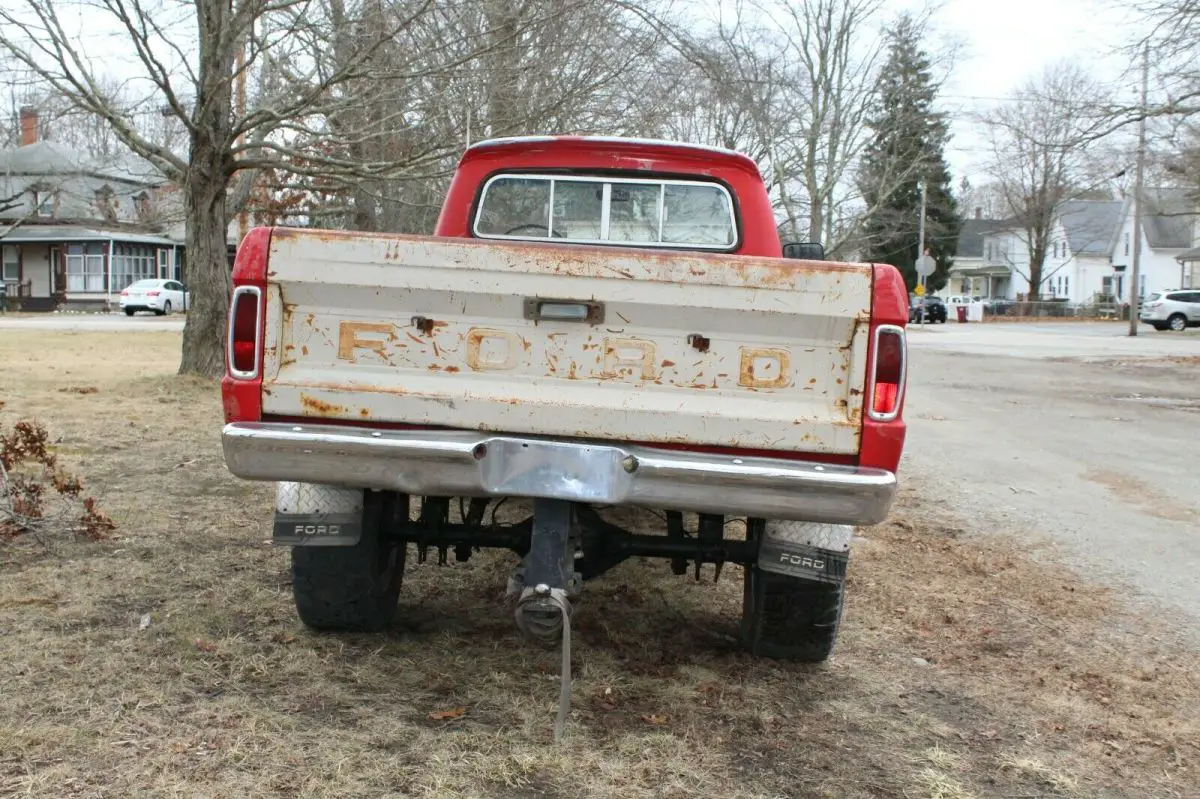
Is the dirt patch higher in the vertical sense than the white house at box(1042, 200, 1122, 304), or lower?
lower

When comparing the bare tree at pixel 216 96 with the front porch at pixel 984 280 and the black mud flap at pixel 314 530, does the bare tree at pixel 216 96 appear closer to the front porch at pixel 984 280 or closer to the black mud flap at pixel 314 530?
the black mud flap at pixel 314 530

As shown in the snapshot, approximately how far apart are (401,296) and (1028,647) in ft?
9.95

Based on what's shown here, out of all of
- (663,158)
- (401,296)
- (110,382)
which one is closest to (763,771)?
(401,296)

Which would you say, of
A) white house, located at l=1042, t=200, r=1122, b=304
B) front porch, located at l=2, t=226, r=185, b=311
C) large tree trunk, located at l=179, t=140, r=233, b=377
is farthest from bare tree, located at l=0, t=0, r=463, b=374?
white house, located at l=1042, t=200, r=1122, b=304

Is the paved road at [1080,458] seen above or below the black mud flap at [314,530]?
below

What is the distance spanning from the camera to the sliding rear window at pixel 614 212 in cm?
555

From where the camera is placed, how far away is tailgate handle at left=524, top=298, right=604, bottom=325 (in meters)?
3.60

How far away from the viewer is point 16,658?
405cm

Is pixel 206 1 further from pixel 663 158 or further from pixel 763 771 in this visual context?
pixel 763 771

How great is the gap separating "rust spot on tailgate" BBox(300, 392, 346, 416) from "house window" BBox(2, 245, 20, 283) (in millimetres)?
51449

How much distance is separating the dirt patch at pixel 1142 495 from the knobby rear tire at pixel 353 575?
18.1 feet

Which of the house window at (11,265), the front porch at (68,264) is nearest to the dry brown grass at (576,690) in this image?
the front porch at (68,264)

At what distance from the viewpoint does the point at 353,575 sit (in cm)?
422

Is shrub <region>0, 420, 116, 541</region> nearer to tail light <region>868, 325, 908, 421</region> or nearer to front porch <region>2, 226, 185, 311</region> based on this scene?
tail light <region>868, 325, 908, 421</region>
